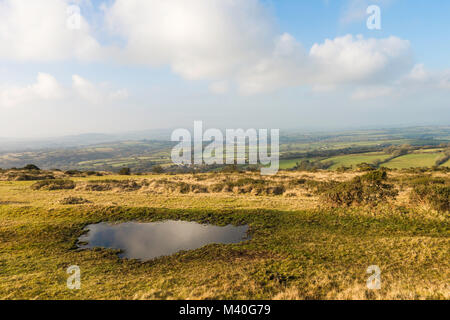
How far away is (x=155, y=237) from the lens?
1227cm

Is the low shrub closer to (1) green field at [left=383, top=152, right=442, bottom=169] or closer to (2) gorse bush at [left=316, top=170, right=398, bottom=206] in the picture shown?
(2) gorse bush at [left=316, top=170, right=398, bottom=206]

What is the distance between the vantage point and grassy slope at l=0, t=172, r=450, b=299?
649 cm

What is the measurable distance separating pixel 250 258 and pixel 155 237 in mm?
5875

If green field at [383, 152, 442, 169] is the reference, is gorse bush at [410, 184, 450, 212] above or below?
above

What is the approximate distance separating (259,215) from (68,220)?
13043 mm

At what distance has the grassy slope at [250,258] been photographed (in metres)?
6.49

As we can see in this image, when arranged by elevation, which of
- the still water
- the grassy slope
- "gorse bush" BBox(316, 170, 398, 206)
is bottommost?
the still water

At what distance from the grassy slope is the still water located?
2.39 feet

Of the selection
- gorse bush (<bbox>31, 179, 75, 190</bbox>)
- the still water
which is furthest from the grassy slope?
gorse bush (<bbox>31, 179, 75, 190</bbox>)

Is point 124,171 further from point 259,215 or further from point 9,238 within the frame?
point 259,215

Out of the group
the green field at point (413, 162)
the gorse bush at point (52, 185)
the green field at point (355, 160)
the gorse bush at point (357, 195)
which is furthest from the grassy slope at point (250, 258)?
the green field at point (355, 160)

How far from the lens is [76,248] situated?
11.0 metres

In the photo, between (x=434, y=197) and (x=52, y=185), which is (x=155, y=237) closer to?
(x=434, y=197)

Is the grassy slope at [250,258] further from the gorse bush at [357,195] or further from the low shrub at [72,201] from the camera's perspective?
the low shrub at [72,201]
